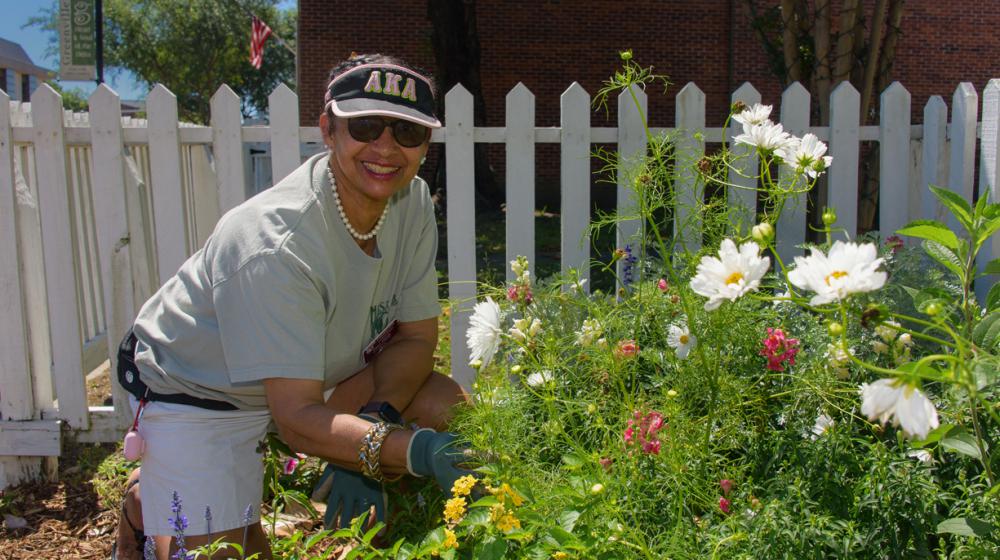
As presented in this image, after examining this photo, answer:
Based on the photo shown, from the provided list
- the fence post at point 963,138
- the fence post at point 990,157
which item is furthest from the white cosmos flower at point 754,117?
the fence post at point 963,138

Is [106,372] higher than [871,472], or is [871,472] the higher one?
[871,472]

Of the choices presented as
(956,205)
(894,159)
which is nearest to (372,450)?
(956,205)

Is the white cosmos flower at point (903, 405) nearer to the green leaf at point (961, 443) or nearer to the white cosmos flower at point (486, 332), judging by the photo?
the green leaf at point (961, 443)

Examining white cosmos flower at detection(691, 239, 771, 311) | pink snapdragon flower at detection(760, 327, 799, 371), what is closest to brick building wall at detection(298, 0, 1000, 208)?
pink snapdragon flower at detection(760, 327, 799, 371)

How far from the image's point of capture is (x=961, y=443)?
4.70ft

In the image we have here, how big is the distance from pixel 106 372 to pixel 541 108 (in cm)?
1146

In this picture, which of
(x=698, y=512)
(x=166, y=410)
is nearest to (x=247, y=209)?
(x=166, y=410)

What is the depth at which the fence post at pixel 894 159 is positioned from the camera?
3572mm

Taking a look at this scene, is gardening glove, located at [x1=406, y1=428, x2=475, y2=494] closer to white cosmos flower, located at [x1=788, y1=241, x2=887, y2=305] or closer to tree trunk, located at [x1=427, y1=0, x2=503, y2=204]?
white cosmos flower, located at [x1=788, y1=241, x2=887, y2=305]

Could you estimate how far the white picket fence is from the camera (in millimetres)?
3461

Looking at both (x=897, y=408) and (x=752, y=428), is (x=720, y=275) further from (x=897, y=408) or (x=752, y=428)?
(x=752, y=428)

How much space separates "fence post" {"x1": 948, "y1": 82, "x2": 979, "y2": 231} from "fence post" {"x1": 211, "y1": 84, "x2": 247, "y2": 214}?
2910mm

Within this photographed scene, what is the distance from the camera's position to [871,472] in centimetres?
164

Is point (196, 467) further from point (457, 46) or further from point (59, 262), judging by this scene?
point (457, 46)
